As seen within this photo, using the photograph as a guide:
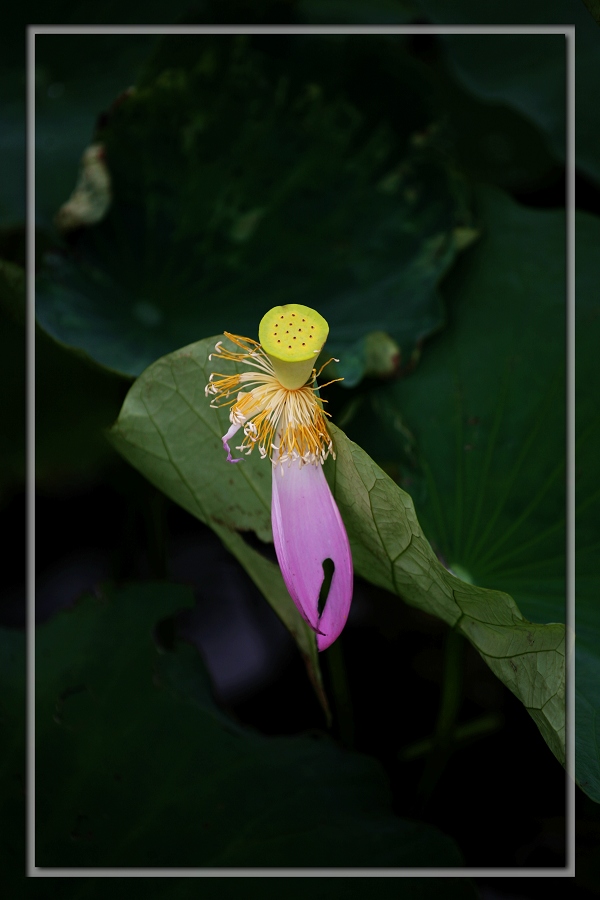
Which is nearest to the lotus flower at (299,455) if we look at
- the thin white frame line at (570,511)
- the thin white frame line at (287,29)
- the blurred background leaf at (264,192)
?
the thin white frame line at (570,511)

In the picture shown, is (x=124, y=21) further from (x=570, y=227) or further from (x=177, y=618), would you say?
(x=177, y=618)

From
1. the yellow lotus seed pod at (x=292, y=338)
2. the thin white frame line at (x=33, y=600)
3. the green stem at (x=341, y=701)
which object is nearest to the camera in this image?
the yellow lotus seed pod at (x=292, y=338)

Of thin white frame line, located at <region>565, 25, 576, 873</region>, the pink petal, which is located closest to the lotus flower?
the pink petal

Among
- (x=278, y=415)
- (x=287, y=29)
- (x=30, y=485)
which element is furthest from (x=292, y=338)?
(x=287, y=29)

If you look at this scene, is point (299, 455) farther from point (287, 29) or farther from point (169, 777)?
point (287, 29)

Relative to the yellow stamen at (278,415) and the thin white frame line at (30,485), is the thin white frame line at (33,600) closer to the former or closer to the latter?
the thin white frame line at (30,485)

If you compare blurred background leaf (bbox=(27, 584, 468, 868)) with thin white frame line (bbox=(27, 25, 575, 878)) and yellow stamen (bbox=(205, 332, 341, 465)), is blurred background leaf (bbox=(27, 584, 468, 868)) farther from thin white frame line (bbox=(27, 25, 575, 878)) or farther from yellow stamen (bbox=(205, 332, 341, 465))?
yellow stamen (bbox=(205, 332, 341, 465))

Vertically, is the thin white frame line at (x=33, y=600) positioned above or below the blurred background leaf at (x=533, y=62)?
below

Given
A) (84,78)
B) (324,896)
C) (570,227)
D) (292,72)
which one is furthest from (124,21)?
(324,896)

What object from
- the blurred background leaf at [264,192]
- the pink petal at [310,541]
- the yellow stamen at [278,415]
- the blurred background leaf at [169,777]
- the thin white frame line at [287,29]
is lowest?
the blurred background leaf at [169,777]
